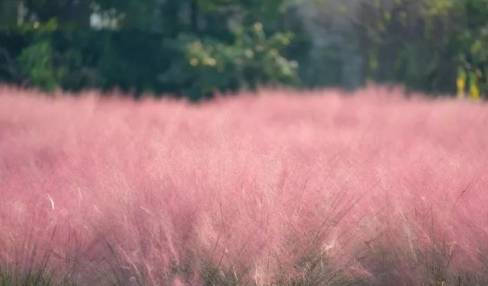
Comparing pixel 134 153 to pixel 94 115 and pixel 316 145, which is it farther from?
pixel 94 115

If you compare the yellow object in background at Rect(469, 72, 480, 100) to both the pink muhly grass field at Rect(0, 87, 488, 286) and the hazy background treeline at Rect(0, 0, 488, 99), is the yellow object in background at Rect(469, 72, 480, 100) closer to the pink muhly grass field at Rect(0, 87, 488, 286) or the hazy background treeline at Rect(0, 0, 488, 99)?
the hazy background treeline at Rect(0, 0, 488, 99)

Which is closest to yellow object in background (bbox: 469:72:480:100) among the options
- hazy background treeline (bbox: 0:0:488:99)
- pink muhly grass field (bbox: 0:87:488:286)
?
hazy background treeline (bbox: 0:0:488:99)

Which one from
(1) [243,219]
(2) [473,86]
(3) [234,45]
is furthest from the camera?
(3) [234,45]

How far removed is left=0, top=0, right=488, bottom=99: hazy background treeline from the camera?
16359 mm

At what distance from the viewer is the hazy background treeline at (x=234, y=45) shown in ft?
53.7

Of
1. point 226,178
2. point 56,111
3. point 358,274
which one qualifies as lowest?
point 56,111

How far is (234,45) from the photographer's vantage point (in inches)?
682

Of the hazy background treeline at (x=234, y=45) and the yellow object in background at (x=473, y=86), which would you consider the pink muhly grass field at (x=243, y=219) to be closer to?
the yellow object in background at (x=473, y=86)

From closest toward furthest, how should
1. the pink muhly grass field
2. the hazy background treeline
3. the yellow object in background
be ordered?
the pink muhly grass field → the yellow object in background → the hazy background treeline

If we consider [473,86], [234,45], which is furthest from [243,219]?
[234,45]

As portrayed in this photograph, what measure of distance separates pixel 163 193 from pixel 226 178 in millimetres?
441

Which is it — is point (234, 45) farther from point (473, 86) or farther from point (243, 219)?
point (243, 219)

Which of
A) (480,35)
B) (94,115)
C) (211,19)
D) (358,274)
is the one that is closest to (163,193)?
(358,274)

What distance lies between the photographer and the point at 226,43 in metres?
17.9
